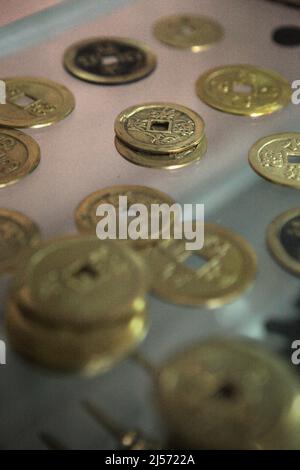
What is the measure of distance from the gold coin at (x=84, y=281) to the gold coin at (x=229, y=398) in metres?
0.11

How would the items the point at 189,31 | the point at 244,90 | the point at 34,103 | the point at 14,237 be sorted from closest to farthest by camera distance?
the point at 14,237
the point at 34,103
the point at 244,90
the point at 189,31

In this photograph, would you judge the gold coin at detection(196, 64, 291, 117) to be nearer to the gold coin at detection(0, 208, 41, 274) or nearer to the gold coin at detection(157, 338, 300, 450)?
the gold coin at detection(0, 208, 41, 274)

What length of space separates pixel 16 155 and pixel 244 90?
1.86 feet

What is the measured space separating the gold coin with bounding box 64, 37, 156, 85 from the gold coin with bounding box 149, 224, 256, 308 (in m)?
0.61

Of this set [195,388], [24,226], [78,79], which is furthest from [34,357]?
[78,79]

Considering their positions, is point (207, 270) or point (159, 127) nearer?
point (207, 270)

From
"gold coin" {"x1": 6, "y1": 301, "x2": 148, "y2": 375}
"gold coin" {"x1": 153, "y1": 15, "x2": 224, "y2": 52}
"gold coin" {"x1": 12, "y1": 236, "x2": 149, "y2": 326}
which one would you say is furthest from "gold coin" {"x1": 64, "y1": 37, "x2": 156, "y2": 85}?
"gold coin" {"x1": 6, "y1": 301, "x2": 148, "y2": 375}

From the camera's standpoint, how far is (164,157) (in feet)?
4.53

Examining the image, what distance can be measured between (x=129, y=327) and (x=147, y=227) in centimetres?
27

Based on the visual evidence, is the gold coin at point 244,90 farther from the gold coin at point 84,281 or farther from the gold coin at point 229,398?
the gold coin at point 229,398

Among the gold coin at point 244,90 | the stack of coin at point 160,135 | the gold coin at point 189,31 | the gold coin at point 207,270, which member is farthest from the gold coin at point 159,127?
the gold coin at point 189,31

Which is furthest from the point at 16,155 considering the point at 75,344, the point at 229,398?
the point at 229,398

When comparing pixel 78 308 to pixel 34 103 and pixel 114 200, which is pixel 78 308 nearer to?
pixel 114 200

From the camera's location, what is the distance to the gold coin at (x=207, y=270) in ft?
3.48
